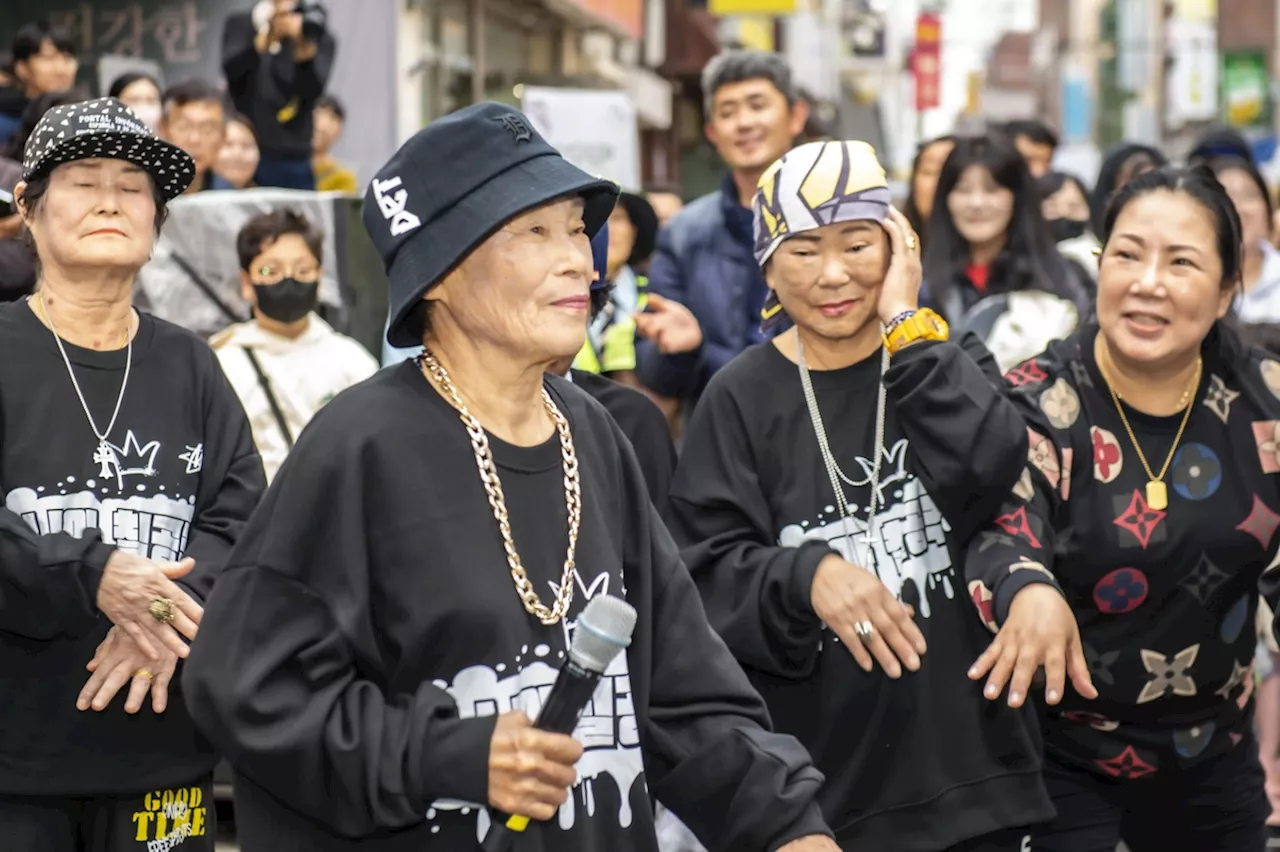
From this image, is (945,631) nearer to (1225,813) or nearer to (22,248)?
(1225,813)

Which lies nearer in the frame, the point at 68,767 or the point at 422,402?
the point at 422,402

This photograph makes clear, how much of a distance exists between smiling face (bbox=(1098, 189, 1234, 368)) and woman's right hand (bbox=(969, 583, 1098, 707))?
32.5 inches

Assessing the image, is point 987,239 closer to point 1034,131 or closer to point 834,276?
point 834,276

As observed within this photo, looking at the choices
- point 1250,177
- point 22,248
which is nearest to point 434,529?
point 22,248

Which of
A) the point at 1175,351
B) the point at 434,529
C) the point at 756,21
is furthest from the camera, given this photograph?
the point at 756,21

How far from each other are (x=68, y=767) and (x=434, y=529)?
Result: 1.57m

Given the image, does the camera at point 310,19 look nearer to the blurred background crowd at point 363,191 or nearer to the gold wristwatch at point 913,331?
the blurred background crowd at point 363,191

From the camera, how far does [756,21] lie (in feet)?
117

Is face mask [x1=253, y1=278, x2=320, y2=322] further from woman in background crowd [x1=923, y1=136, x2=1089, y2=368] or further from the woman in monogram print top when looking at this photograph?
the woman in monogram print top

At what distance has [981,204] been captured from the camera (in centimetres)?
709

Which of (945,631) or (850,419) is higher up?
(850,419)

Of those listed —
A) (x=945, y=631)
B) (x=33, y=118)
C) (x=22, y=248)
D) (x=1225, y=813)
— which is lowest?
(x=1225, y=813)

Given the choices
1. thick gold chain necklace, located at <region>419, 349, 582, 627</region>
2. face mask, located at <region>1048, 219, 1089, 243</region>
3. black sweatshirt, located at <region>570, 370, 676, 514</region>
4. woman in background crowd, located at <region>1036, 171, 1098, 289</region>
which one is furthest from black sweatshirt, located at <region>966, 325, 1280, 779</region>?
face mask, located at <region>1048, 219, 1089, 243</region>

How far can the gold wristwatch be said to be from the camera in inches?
160
